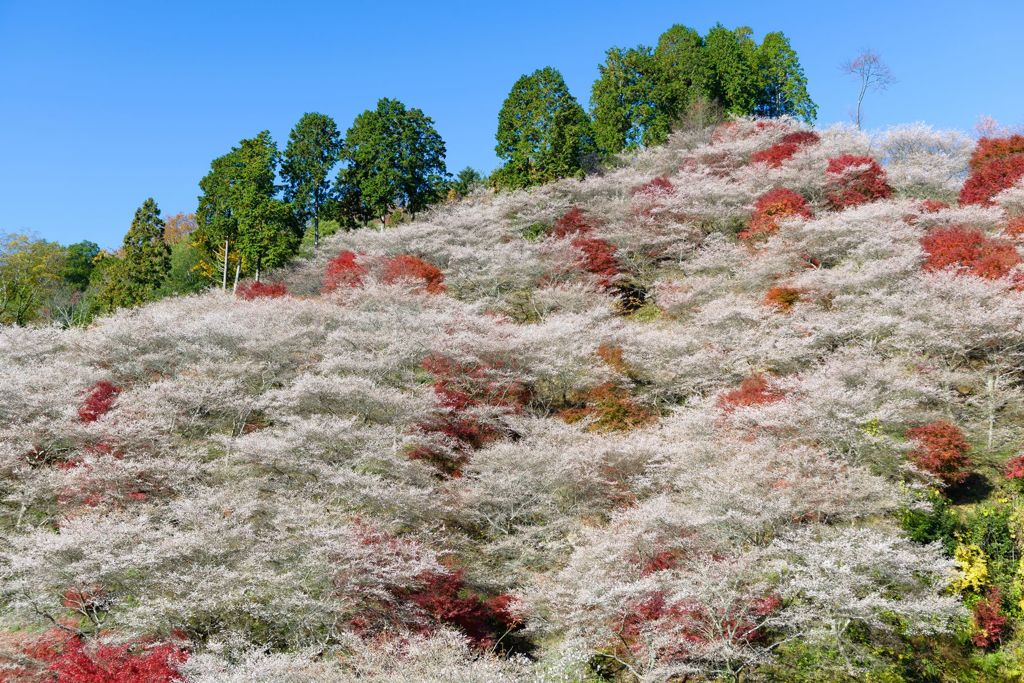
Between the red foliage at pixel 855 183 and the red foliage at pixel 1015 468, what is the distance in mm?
18890

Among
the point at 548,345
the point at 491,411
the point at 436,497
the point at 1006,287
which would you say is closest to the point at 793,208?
the point at 1006,287

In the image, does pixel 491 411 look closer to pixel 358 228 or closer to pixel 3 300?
pixel 358 228

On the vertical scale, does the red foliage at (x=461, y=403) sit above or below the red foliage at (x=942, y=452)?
above

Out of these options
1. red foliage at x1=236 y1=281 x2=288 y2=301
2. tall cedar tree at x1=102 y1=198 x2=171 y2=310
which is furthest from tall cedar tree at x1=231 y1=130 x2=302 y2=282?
tall cedar tree at x1=102 y1=198 x2=171 y2=310

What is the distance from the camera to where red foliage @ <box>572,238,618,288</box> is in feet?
109

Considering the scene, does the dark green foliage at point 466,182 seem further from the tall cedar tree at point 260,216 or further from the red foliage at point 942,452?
the red foliage at point 942,452

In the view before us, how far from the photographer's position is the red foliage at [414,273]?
3170 centimetres

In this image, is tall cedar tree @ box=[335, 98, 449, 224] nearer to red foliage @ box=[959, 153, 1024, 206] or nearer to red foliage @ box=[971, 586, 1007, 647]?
red foliage @ box=[959, 153, 1024, 206]

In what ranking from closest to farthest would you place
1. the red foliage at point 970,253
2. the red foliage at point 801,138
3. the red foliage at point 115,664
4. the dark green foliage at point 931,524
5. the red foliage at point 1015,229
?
the red foliage at point 115,664, the dark green foliage at point 931,524, the red foliage at point 970,253, the red foliage at point 1015,229, the red foliage at point 801,138

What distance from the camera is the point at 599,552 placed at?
561 inches

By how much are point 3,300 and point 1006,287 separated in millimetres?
50244

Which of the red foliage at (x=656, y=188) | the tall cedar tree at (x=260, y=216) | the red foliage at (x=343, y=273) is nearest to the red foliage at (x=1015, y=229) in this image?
the red foliage at (x=656, y=188)

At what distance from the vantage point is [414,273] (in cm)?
3244

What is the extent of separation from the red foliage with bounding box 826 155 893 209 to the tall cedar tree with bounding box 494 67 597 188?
1381cm
